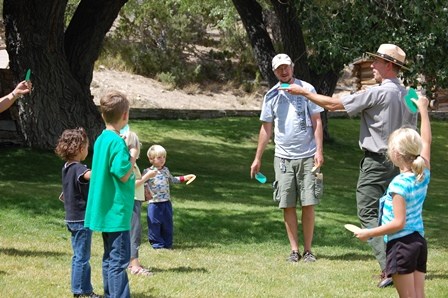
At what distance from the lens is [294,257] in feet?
30.6

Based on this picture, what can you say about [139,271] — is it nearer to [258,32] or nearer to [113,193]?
[113,193]

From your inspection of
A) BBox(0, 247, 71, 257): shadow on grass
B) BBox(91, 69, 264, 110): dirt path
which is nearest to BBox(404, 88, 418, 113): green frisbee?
BBox(0, 247, 71, 257): shadow on grass

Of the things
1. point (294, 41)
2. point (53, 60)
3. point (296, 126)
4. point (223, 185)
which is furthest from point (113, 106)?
point (294, 41)

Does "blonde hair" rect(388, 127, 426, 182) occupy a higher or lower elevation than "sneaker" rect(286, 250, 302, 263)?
higher

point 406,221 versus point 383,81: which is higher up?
point 383,81

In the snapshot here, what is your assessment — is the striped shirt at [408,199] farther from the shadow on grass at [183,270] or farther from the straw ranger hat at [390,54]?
the shadow on grass at [183,270]

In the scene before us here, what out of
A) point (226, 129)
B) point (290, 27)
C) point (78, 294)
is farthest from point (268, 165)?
point (78, 294)

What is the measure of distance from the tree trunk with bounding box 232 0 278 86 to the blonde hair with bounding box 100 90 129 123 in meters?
17.1

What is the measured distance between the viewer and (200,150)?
23.3 m

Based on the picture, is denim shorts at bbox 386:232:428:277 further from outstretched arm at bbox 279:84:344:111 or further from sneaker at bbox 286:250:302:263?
sneaker at bbox 286:250:302:263

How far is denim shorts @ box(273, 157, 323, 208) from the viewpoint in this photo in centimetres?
915

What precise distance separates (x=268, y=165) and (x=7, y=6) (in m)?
7.47

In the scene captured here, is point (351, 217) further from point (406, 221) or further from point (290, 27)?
point (290, 27)

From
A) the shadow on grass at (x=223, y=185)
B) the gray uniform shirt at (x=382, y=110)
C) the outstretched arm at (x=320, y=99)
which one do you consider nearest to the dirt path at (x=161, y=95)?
the shadow on grass at (x=223, y=185)
